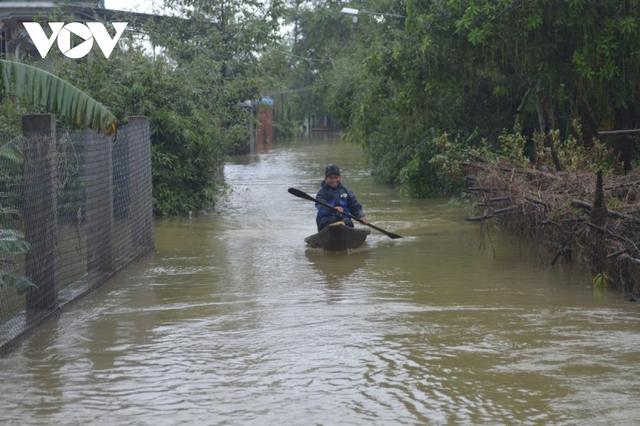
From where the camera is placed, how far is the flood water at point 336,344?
768 centimetres

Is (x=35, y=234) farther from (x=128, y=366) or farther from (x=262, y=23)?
(x=262, y=23)

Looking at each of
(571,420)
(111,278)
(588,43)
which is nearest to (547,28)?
(588,43)

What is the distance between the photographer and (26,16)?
32.3 meters

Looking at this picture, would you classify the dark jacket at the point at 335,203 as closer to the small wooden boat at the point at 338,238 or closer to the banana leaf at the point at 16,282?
the small wooden boat at the point at 338,238

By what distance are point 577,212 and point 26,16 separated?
2369 centimetres

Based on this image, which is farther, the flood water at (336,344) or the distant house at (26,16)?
the distant house at (26,16)

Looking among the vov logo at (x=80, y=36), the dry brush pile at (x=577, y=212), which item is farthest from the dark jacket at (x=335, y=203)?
the vov logo at (x=80, y=36)

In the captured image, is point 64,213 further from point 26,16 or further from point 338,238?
point 26,16

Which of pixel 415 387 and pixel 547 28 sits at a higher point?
pixel 547 28

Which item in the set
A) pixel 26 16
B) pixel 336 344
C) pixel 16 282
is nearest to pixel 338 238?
pixel 336 344

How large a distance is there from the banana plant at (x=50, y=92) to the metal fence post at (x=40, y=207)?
69 centimetres

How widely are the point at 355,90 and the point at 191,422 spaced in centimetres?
2652

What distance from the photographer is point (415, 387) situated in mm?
8188

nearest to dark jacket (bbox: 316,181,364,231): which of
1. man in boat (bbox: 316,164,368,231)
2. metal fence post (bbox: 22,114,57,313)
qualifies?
man in boat (bbox: 316,164,368,231)
